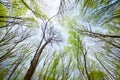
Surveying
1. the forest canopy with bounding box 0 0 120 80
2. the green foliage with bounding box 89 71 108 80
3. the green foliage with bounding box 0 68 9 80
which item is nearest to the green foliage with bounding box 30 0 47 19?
the forest canopy with bounding box 0 0 120 80

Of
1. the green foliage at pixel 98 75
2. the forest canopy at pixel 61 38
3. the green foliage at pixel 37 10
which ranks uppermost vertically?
the green foliage at pixel 37 10

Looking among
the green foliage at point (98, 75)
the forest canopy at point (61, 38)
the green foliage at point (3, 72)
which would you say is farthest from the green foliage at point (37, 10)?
the green foliage at point (98, 75)

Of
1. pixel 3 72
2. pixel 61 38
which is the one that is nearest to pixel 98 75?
pixel 61 38

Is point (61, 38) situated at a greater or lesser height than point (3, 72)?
greater

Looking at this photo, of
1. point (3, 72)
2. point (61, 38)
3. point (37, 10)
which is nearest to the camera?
point (37, 10)

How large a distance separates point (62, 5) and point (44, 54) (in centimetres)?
204

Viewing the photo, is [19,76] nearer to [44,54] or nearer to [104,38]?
[44,54]

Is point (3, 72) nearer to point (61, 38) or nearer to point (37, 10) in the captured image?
point (61, 38)

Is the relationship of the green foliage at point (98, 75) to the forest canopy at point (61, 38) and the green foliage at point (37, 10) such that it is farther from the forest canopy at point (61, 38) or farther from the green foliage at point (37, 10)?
the green foliage at point (37, 10)

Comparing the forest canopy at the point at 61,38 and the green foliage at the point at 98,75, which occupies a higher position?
the forest canopy at the point at 61,38

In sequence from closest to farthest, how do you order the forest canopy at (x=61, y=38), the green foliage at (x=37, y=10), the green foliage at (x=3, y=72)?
1. the forest canopy at (x=61, y=38)
2. the green foliage at (x=37, y=10)
3. the green foliage at (x=3, y=72)

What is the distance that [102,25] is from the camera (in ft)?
18.2

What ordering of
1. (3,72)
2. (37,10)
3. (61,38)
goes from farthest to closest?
1. (3,72)
2. (61,38)
3. (37,10)

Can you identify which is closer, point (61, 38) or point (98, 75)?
point (98, 75)
